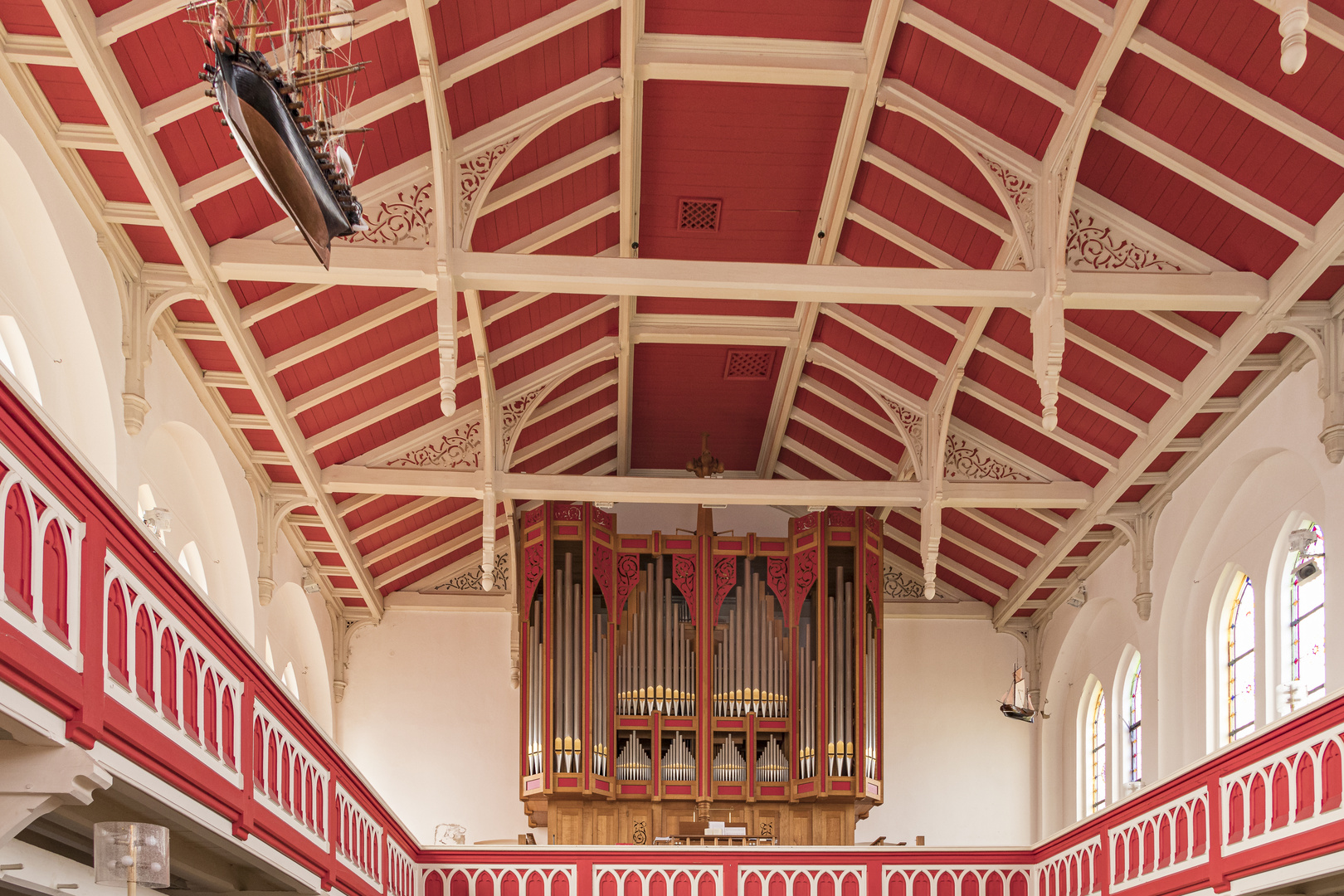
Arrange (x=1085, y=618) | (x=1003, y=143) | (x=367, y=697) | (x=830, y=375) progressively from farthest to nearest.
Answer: (x=367, y=697) < (x=1085, y=618) < (x=830, y=375) < (x=1003, y=143)

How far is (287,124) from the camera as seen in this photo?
22.6 feet

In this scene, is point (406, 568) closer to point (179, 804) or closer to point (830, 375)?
point (830, 375)

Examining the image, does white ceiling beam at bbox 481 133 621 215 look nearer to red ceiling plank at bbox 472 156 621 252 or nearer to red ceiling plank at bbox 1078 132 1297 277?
red ceiling plank at bbox 472 156 621 252

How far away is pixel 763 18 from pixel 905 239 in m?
3.23

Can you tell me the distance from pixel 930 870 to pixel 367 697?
8.75 meters

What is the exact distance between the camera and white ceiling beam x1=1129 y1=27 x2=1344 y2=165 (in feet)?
34.8

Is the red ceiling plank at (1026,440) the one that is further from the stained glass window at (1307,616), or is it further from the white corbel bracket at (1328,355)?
the white corbel bracket at (1328,355)

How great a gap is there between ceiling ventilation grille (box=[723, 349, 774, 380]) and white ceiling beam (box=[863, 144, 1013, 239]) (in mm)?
4850

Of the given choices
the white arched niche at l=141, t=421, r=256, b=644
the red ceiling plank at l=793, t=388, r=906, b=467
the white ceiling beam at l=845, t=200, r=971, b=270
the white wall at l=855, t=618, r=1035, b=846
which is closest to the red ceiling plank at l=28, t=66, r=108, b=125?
the white arched niche at l=141, t=421, r=256, b=644

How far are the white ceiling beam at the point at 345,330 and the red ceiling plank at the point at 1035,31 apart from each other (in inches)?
225

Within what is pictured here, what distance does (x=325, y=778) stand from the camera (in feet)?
39.1

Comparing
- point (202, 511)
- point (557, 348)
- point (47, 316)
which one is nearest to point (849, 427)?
point (557, 348)

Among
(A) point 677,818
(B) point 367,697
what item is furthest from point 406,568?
(A) point 677,818

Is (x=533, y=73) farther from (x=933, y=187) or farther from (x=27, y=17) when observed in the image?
(x=27, y=17)
